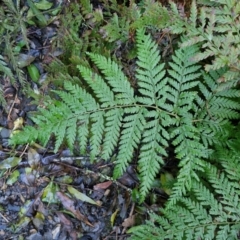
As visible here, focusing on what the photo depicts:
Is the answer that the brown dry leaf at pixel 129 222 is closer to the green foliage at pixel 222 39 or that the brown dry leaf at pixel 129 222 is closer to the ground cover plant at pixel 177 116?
the ground cover plant at pixel 177 116

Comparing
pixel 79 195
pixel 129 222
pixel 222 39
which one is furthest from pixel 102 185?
pixel 222 39

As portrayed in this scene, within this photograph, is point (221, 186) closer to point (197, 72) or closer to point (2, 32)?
point (197, 72)

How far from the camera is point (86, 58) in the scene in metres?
3.04

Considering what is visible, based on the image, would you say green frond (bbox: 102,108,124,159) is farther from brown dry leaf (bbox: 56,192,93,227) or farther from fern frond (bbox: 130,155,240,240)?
brown dry leaf (bbox: 56,192,93,227)

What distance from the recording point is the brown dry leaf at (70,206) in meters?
3.24

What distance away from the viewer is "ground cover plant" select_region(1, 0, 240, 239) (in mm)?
2568

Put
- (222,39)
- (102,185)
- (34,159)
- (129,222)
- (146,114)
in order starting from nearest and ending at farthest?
(222,39) < (146,114) < (129,222) < (102,185) < (34,159)

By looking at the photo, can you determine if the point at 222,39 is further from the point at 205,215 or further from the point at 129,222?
the point at 129,222

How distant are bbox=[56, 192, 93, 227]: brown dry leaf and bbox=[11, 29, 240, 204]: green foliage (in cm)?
80

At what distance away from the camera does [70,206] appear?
10.7ft

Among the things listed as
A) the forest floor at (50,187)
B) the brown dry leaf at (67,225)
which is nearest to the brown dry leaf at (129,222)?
the forest floor at (50,187)

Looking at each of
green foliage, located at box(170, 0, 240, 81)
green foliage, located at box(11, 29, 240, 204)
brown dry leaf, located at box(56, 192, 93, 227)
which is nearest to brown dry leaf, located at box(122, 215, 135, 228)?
brown dry leaf, located at box(56, 192, 93, 227)

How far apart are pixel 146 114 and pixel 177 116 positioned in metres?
0.20

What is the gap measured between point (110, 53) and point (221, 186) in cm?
118
